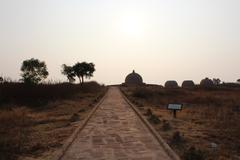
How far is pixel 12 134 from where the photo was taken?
14.1 metres

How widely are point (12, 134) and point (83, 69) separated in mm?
70064

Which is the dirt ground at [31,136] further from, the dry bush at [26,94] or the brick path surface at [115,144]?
the dry bush at [26,94]

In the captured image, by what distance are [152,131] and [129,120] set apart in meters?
3.73

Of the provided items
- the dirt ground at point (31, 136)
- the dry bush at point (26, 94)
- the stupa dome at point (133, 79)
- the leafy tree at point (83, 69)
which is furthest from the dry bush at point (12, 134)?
the stupa dome at point (133, 79)

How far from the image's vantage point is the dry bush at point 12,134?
10.6m

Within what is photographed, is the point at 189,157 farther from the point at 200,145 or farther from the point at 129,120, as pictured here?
the point at 129,120

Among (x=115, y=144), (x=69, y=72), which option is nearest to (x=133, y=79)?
(x=69, y=72)

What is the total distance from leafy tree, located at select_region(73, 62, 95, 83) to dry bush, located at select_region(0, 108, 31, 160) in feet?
207

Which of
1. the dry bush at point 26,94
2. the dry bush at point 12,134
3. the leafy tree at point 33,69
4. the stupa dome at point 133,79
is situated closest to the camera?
the dry bush at point 12,134

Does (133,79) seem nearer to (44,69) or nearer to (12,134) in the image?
(44,69)

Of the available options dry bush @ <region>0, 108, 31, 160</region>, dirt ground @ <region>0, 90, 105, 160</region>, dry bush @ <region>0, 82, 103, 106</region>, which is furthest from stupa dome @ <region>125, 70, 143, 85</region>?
dirt ground @ <region>0, 90, 105, 160</region>

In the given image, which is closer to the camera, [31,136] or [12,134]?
[31,136]

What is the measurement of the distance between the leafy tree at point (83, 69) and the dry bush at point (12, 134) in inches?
2487

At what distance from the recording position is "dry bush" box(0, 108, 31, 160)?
10.6m
